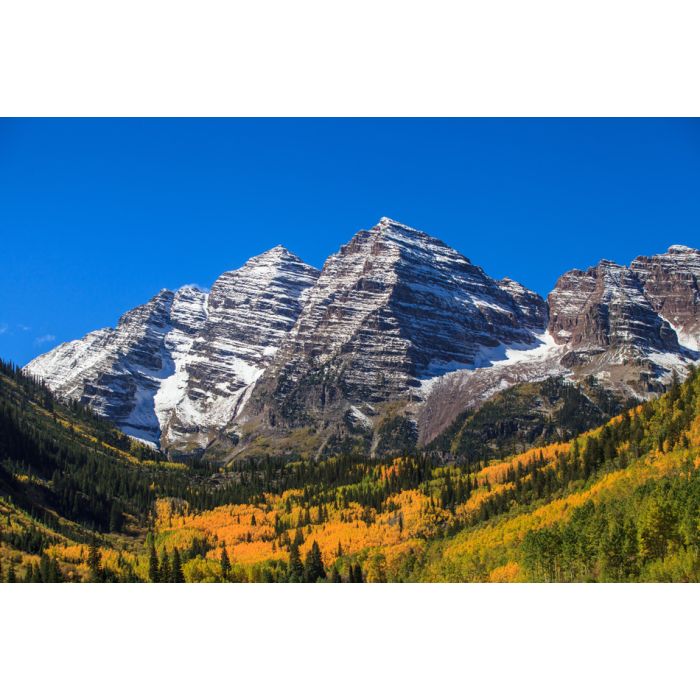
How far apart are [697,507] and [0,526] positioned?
408ft

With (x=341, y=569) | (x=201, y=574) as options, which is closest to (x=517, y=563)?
(x=341, y=569)

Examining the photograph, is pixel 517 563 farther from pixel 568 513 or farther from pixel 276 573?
pixel 276 573

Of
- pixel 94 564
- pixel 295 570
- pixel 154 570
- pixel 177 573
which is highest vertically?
pixel 295 570

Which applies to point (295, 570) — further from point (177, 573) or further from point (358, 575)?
point (177, 573)

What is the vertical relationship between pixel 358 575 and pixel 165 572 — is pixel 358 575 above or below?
above

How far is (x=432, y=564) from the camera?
183 meters

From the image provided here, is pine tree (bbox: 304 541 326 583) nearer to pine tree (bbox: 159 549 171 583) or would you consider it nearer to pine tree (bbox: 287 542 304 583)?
pine tree (bbox: 287 542 304 583)

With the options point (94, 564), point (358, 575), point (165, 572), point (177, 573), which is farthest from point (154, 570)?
point (358, 575)

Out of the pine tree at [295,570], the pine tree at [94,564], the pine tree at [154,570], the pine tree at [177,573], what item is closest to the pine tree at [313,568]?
the pine tree at [295,570]

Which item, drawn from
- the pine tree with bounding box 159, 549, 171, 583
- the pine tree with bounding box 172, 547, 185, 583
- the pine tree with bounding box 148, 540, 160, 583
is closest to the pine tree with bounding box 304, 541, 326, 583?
the pine tree with bounding box 172, 547, 185, 583

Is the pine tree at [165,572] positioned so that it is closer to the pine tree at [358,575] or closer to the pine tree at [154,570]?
the pine tree at [154,570]
